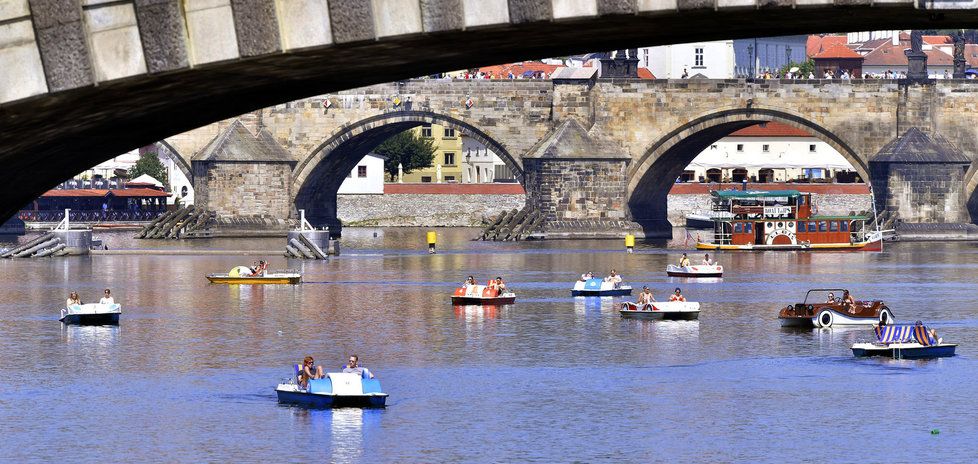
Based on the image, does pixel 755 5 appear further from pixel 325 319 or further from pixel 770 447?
pixel 325 319

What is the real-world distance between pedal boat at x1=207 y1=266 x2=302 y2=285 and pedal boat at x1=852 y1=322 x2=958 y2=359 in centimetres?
3293

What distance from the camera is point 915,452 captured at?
1437 inches

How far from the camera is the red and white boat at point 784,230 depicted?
110m

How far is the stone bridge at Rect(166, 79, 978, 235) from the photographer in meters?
111

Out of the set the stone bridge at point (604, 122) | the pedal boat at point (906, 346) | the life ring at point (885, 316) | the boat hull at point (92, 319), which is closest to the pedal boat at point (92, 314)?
the boat hull at point (92, 319)

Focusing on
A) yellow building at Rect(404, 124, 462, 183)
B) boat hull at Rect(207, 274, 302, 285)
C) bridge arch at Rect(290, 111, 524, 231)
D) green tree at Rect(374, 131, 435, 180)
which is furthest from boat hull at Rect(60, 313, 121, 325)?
yellow building at Rect(404, 124, 462, 183)

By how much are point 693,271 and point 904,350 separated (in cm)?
3354

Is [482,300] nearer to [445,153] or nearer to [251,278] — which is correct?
[251,278]

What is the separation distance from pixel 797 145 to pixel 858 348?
106545 millimetres

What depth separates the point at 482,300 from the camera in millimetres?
69562

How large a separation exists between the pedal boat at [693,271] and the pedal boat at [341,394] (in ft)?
149

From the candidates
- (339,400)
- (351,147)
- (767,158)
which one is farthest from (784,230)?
(339,400)

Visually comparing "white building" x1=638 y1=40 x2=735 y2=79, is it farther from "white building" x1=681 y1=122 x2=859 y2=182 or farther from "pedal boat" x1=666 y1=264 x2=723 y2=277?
"pedal boat" x1=666 y1=264 x2=723 y2=277

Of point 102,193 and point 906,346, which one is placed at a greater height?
point 102,193
